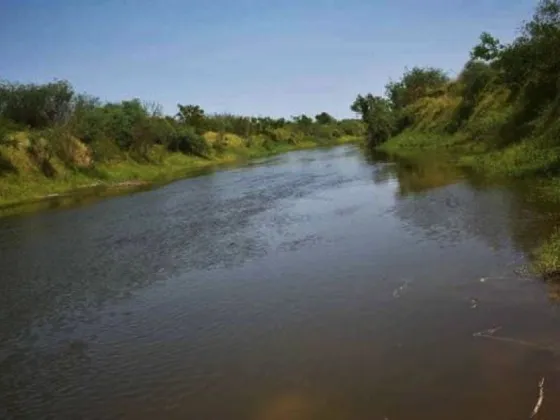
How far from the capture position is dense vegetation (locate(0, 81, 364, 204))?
154 ft

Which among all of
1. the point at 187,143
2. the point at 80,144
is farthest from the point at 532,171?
the point at 187,143

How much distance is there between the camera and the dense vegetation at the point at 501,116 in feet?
87.1

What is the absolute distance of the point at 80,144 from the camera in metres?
55.1

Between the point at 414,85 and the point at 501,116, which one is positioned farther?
the point at 414,85

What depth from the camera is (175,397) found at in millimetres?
8234

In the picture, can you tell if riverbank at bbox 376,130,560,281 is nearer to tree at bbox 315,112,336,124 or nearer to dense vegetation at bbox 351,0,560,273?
dense vegetation at bbox 351,0,560,273

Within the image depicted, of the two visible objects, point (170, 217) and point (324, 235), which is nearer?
point (324, 235)

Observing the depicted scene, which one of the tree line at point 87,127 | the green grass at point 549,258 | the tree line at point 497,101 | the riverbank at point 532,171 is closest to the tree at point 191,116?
the tree line at point 87,127

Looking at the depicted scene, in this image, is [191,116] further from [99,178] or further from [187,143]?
[99,178]

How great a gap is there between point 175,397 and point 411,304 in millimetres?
4923

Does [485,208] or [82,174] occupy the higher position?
[82,174]

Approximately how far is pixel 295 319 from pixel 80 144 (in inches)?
1943

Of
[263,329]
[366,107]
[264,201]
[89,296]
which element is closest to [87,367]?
[263,329]

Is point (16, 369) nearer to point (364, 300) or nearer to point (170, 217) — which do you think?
point (364, 300)
